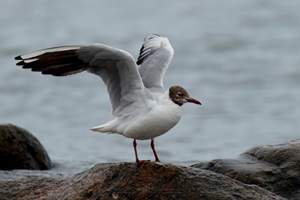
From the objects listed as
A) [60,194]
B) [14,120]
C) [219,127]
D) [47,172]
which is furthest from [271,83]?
[60,194]

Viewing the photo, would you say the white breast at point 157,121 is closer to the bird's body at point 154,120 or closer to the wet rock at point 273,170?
the bird's body at point 154,120

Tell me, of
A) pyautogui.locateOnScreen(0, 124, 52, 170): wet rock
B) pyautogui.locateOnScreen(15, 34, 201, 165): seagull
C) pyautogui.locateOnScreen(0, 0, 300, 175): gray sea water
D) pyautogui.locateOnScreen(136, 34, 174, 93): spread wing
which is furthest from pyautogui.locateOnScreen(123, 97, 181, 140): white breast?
pyautogui.locateOnScreen(0, 0, 300, 175): gray sea water

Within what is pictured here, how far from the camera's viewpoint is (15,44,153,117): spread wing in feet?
23.2

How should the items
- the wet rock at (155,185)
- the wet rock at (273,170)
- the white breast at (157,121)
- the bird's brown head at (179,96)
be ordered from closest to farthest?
the wet rock at (155,185) → the white breast at (157,121) → the bird's brown head at (179,96) → the wet rock at (273,170)

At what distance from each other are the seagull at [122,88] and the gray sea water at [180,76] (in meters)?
3.53

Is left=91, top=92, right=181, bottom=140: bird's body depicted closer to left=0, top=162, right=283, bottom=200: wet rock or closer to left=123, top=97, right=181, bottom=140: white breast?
left=123, top=97, right=181, bottom=140: white breast

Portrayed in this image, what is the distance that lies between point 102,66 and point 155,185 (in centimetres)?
145

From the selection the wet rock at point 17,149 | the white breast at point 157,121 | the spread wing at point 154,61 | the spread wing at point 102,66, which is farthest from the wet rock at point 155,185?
the wet rock at point 17,149

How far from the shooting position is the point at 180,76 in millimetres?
19156

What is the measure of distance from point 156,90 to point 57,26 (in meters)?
17.4

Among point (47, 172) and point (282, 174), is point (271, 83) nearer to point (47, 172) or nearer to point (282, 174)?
point (47, 172)

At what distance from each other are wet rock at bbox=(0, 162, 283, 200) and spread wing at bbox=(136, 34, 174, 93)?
4.16ft

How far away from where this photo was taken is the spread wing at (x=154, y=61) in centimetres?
787

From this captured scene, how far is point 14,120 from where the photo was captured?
16.5 meters
